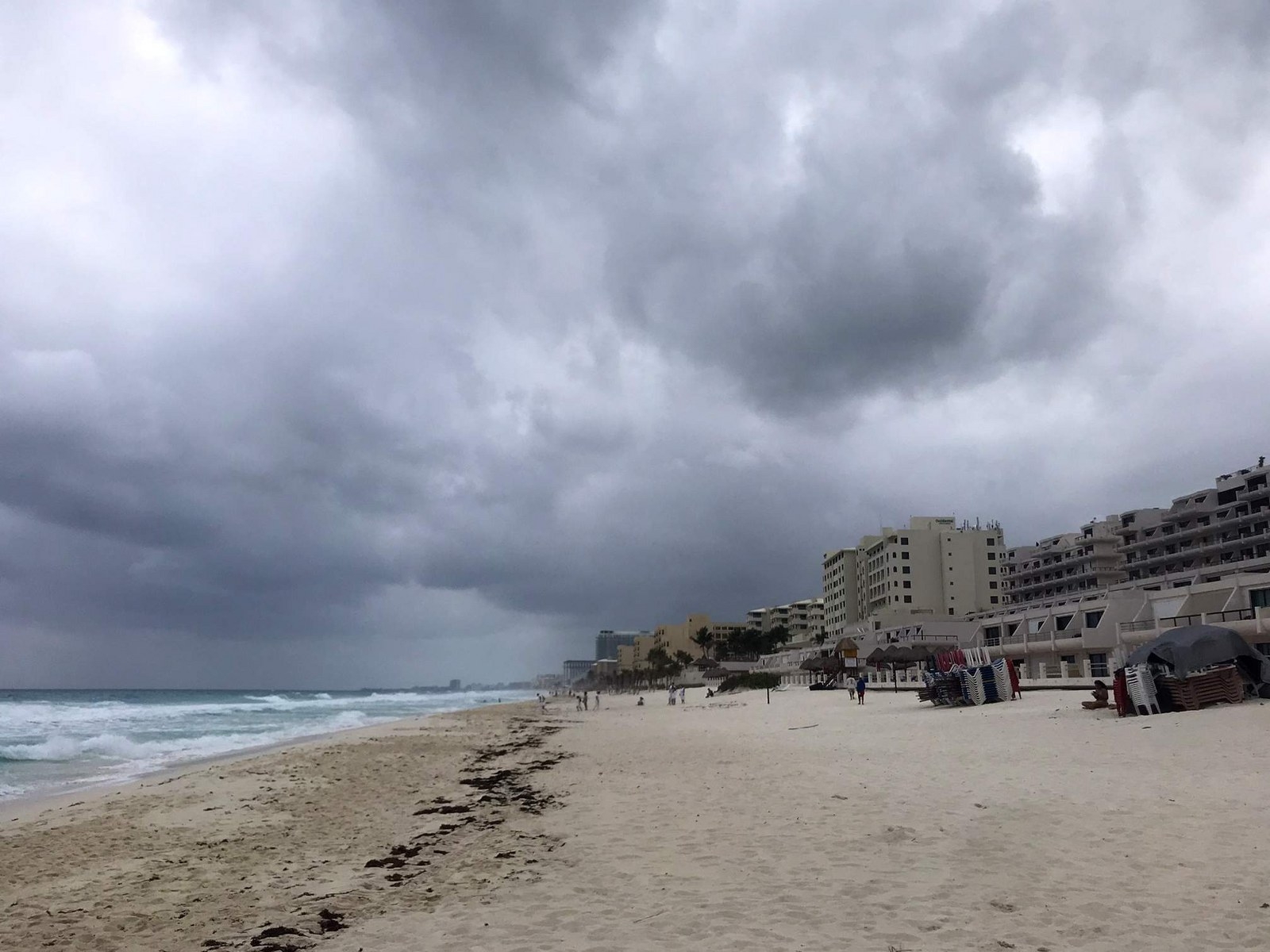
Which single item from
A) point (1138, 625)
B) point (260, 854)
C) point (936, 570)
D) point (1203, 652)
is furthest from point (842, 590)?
point (260, 854)

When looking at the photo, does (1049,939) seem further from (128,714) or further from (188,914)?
(128,714)

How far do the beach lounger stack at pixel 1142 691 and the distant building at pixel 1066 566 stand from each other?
250 ft

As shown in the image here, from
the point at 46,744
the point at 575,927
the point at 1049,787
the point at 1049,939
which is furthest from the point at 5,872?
the point at 46,744

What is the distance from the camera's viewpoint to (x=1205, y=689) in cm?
1861

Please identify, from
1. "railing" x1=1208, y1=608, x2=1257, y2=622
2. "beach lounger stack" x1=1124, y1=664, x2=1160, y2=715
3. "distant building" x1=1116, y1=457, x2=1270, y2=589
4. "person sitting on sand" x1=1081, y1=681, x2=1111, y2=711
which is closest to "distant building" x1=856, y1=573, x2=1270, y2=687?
"railing" x1=1208, y1=608, x2=1257, y2=622

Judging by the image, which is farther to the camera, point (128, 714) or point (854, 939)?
point (128, 714)

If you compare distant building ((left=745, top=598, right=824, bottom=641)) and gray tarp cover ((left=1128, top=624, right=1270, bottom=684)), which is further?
distant building ((left=745, top=598, right=824, bottom=641))

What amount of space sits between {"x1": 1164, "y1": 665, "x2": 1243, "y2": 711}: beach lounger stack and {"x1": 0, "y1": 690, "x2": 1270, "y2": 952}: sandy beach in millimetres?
846

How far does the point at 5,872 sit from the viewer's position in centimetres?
1040

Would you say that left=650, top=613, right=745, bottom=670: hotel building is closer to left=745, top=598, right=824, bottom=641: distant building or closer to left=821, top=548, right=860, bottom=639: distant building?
left=745, top=598, right=824, bottom=641: distant building

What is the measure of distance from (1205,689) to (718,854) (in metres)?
15.6

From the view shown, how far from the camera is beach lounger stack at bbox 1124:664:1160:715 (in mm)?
18562

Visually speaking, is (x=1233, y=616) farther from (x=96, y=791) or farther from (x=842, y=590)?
(x=842, y=590)

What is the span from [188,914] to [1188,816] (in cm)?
1087
